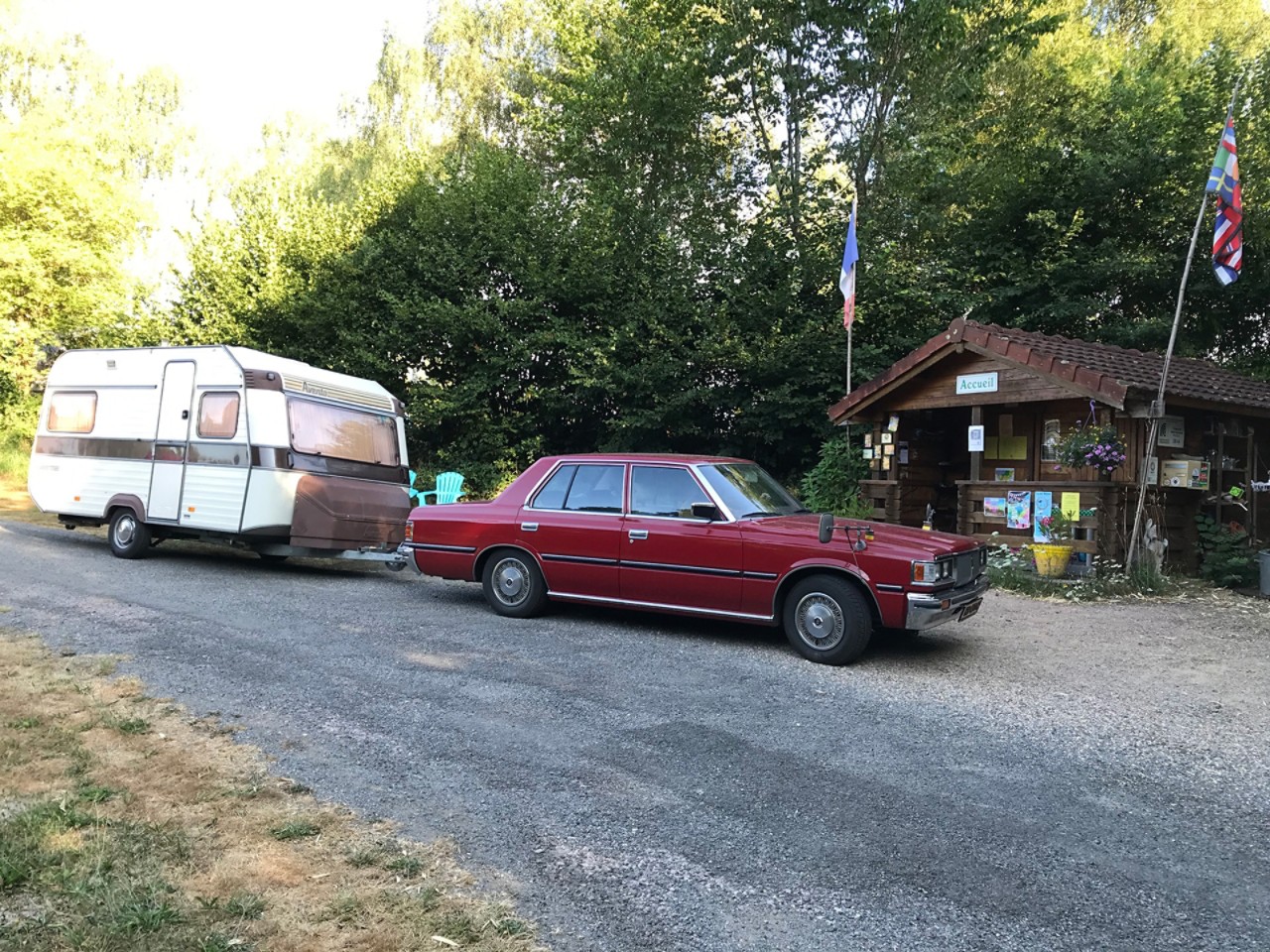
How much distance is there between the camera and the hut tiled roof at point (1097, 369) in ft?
36.4

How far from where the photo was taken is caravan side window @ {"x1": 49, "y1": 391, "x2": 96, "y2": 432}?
12422mm

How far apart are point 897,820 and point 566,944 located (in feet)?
5.77

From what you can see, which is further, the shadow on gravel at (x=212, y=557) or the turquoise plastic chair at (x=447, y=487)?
the turquoise plastic chair at (x=447, y=487)

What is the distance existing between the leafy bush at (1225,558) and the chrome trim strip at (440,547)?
944cm

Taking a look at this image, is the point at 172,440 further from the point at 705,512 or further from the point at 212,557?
the point at 705,512

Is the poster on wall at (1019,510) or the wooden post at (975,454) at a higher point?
the wooden post at (975,454)

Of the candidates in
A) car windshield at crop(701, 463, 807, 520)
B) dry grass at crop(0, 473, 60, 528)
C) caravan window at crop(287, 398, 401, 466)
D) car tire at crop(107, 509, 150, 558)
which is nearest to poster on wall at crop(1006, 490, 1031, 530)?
car windshield at crop(701, 463, 807, 520)

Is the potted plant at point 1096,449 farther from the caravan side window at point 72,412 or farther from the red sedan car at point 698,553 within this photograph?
the caravan side window at point 72,412

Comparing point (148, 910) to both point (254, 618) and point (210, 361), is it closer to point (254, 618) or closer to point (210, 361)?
point (254, 618)

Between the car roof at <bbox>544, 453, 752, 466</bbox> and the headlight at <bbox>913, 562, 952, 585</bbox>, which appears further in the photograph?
the car roof at <bbox>544, 453, 752, 466</bbox>

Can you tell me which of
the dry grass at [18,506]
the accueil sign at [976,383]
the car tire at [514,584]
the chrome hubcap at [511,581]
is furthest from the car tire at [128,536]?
the accueil sign at [976,383]

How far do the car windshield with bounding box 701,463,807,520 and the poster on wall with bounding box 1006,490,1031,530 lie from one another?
545 centimetres

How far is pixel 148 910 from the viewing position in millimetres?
2775

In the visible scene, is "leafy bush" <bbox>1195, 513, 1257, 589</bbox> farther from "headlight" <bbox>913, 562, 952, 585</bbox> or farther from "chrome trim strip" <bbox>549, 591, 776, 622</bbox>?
"chrome trim strip" <bbox>549, 591, 776, 622</bbox>
